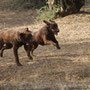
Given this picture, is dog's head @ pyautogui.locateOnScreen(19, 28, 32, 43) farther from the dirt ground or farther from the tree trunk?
the tree trunk

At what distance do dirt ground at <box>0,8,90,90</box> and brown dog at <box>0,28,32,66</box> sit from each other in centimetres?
50

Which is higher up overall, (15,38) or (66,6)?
(15,38)

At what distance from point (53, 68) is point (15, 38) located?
135 centimetres

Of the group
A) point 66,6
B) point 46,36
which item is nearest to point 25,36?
point 46,36

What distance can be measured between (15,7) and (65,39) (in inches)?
499

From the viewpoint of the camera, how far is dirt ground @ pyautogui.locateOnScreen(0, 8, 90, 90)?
19.0 feet

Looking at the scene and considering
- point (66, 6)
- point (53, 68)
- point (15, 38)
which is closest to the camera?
point (53, 68)

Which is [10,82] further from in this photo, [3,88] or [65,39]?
[65,39]

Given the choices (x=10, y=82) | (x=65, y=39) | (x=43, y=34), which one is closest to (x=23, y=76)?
(x=10, y=82)

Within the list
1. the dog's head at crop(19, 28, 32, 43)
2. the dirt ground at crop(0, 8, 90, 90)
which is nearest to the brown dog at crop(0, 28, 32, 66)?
the dog's head at crop(19, 28, 32, 43)

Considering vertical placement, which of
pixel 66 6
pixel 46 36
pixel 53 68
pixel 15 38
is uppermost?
pixel 15 38

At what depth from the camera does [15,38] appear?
7.86 meters

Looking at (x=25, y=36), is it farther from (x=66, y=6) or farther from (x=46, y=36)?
(x=66, y=6)

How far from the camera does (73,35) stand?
1278 centimetres
